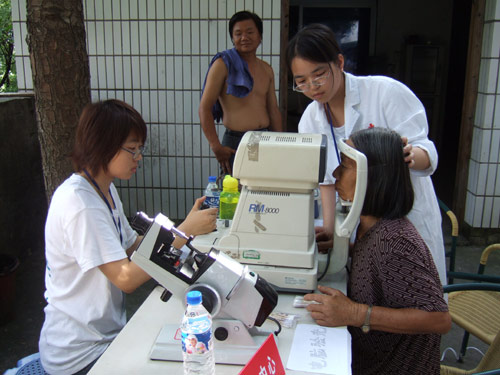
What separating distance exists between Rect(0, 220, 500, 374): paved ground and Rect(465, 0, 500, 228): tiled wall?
294 millimetres

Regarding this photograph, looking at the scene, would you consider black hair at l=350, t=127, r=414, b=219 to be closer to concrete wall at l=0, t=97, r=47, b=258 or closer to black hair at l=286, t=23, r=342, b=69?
black hair at l=286, t=23, r=342, b=69

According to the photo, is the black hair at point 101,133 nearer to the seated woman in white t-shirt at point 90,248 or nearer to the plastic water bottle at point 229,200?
the seated woman in white t-shirt at point 90,248

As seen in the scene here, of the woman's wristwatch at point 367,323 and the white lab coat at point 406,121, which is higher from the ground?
the white lab coat at point 406,121

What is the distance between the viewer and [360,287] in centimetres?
141

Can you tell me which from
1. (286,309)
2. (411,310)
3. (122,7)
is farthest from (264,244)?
(122,7)

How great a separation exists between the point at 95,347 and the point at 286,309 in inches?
24.3

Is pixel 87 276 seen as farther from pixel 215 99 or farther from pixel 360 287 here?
pixel 215 99

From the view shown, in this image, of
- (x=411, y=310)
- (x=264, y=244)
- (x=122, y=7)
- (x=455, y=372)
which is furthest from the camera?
(x=122, y=7)

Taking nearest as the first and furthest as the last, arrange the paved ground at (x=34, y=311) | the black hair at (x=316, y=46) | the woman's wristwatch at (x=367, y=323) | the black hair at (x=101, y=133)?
1. the woman's wristwatch at (x=367, y=323)
2. the black hair at (x=101, y=133)
3. the black hair at (x=316, y=46)
4. the paved ground at (x=34, y=311)

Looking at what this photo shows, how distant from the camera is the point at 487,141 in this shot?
373 cm

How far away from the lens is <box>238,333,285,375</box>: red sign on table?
0.95 m

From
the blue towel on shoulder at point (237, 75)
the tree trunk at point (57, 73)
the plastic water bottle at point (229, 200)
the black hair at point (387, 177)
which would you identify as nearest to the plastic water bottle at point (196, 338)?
the black hair at point (387, 177)

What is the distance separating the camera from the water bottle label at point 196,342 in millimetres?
980

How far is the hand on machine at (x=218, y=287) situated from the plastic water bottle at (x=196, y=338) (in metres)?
0.13
